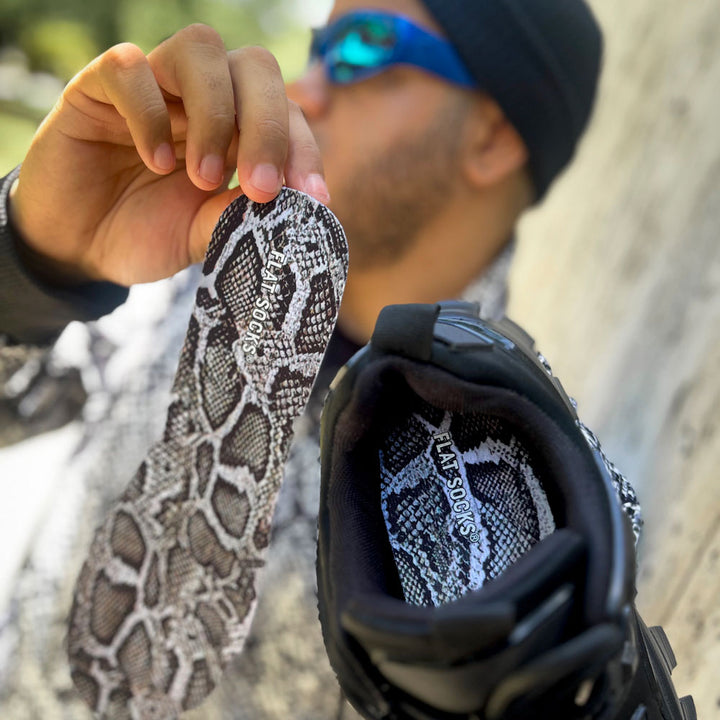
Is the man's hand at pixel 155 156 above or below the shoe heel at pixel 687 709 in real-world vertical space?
above

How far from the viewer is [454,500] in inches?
13.6

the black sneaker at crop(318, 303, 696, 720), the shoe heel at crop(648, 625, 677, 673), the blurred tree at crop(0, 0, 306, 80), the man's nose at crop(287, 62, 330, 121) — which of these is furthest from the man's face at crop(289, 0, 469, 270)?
the blurred tree at crop(0, 0, 306, 80)

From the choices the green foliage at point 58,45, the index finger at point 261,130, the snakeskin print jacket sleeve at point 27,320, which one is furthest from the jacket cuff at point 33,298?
the green foliage at point 58,45

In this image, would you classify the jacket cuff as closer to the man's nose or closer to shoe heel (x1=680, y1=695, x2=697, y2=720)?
the man's nose

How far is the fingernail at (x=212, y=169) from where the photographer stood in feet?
1.28

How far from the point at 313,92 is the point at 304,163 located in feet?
1.79

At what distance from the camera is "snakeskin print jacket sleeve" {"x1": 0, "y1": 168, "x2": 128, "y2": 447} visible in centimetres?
52

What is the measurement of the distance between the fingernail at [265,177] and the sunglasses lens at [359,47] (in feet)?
1.88

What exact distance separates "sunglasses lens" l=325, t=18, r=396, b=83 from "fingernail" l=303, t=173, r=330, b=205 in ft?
1.83

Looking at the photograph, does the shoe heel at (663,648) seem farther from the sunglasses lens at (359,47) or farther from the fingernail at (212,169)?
the sunglasses lens at (359,47)

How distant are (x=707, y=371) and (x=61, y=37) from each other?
2.56 metres

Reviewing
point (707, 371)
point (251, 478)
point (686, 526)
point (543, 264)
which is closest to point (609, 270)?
point (543, 264)

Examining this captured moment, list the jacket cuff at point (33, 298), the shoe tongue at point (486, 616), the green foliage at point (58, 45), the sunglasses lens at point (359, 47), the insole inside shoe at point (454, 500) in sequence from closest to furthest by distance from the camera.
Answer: the shoe tongue at point (486, 616) → the insole inside shoe at point (454, 500) → the jacket cuff at point (33, 298) → the sunglasses lens at point (359, 47) → the green foliage at point (58, 45)

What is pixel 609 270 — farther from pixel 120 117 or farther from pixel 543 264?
pixel 120 117
